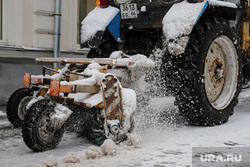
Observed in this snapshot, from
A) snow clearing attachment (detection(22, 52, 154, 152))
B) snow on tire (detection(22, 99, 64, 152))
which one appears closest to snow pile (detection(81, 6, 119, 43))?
snow clearing attachment (detection(22, 52, 154, 152))

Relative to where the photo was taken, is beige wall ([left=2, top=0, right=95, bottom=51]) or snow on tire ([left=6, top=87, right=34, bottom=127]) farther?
beige wall ([left=2, top=0, right=95, bottom=51])

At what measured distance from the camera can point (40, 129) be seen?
337 cm

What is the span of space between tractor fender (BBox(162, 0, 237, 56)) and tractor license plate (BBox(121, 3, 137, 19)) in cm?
60

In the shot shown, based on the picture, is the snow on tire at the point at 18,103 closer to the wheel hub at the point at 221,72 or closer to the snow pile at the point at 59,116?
the snow pile at the point at 59,116

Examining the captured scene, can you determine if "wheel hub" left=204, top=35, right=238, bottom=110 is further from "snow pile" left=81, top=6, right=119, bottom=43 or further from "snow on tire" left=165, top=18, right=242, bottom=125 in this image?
"snow pile" left=81, top=6, right=119, bottom=43

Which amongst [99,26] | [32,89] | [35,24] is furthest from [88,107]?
[35,24]

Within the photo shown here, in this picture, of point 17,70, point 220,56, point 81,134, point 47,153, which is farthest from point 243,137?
point 17,70

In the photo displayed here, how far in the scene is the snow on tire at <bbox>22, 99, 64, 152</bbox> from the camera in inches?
130

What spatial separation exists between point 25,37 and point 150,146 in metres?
4.51

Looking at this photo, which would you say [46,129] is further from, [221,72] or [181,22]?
[221,72]

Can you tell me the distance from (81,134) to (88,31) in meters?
1.49

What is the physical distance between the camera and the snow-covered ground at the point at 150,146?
3094 millimetres

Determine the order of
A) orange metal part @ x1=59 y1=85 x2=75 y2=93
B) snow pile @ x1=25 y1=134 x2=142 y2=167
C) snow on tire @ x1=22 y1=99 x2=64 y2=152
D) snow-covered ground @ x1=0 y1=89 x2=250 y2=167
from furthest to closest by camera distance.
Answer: orange metal part @ x1=59 y1=85 x2=75 y2=93 → snow on tire @ x1=22 y1=99 x2=64 y2=152 → snow-covered ground @ x1=0 y1=89 x2=250 y2=167 → snow pile @ x1=25 y1=134 x2=142 y2=167

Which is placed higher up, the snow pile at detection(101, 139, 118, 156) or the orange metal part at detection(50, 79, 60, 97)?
the orange metal part at detection(50, 79, 60, 97)
